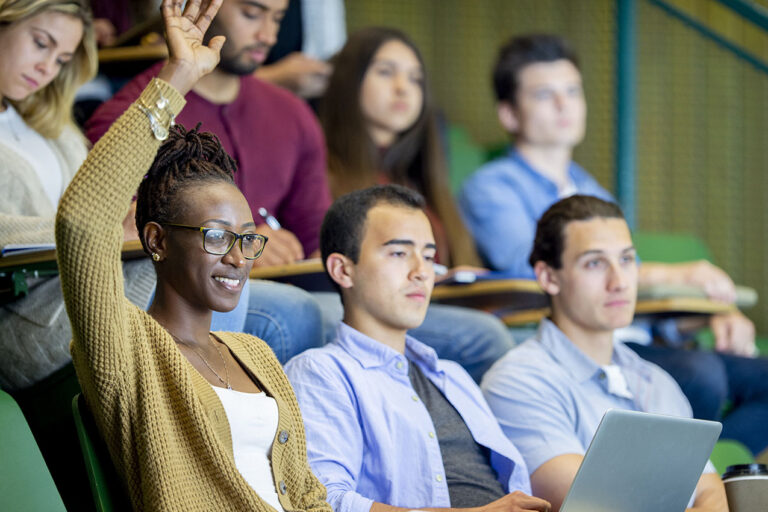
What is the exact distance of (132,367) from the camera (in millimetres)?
1046

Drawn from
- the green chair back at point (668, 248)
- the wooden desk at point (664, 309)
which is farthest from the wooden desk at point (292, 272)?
the green chair back at point (668, 248)

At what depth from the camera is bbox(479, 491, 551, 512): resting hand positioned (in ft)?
4.11

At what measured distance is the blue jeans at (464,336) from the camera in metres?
1.92

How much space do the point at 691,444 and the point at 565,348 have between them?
1.52 ft

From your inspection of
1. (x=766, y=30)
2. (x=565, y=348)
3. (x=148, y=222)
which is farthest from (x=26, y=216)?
(x=766, y=30)

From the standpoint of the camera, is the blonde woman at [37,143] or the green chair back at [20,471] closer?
the green chair back at [20,471]

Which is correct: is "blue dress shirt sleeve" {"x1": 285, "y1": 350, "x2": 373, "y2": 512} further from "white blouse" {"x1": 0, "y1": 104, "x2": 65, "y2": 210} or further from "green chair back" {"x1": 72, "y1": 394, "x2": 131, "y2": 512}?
"white blouse" {"x1": 0, "y1": 104, "x2": 65, "y2": 210}

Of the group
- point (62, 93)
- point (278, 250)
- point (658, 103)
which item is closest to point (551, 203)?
point (278, 250)

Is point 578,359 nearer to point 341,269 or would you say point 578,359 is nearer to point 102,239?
point 341,269

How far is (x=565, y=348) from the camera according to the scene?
1728mm

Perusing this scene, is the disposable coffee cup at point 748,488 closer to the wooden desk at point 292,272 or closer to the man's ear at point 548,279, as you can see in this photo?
the man's ear at point 548,279

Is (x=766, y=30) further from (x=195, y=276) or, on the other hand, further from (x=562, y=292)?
(x=195, y=276)

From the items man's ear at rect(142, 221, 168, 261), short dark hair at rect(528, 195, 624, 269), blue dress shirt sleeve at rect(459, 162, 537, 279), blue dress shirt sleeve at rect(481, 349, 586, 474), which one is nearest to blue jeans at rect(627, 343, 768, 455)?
blue dress shirt sleeve at rect(459, 162, 537, 279)

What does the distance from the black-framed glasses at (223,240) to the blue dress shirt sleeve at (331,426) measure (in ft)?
0.81
